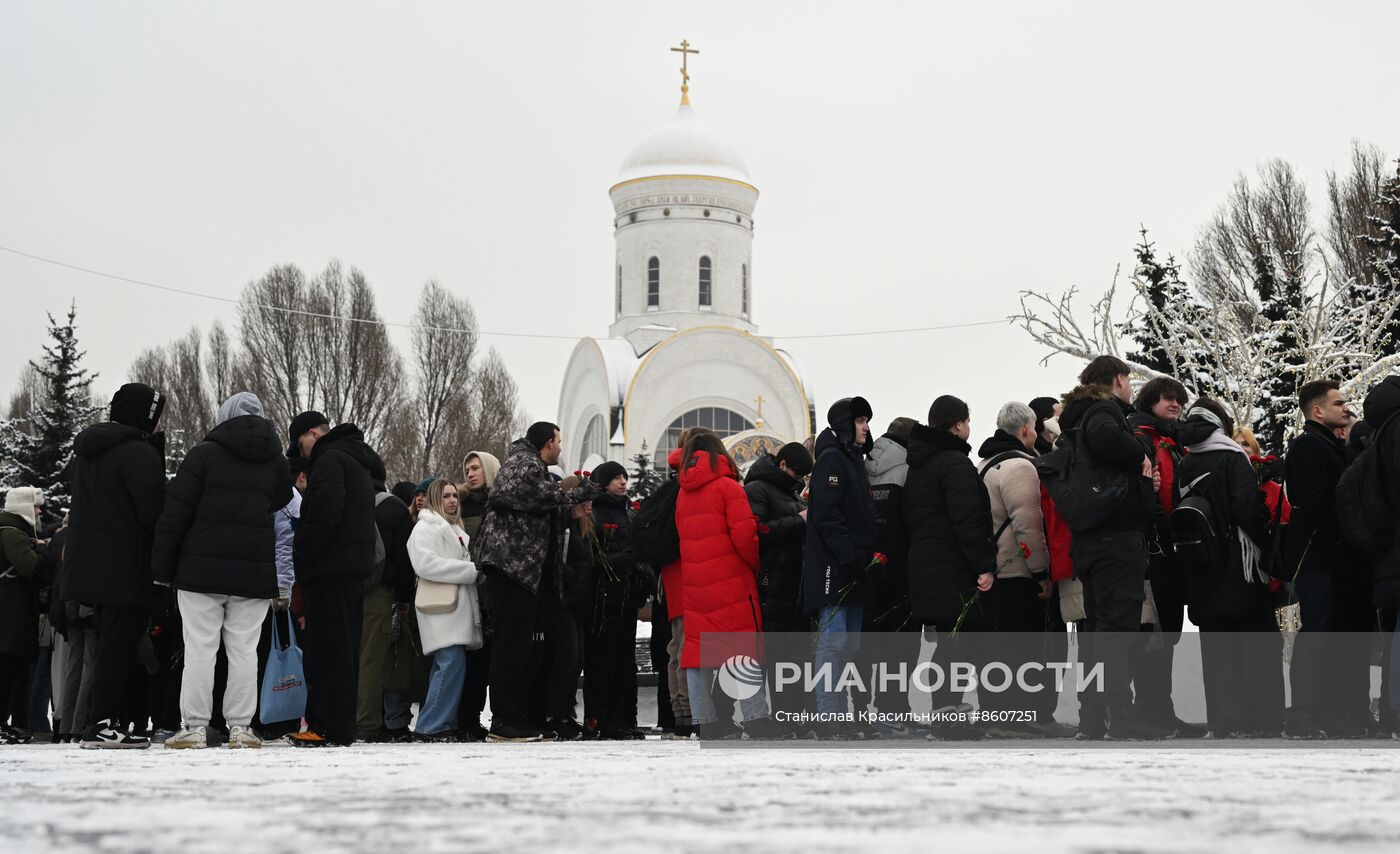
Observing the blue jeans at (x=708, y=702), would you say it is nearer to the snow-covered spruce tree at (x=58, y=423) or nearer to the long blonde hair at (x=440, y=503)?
the long blonde hair at (x=440, y=503)

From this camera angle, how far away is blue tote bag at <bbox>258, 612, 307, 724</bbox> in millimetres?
7707

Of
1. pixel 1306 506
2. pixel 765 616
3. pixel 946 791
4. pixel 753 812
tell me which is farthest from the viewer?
pixel 765 616

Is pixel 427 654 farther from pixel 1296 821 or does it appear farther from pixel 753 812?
pixel 1296 821

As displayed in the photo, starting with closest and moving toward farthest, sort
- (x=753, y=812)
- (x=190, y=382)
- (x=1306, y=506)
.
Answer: (x=753, y=812), (x=1306, y=506), (x=190, y=382)

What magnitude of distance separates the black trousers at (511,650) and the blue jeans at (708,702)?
916 mm

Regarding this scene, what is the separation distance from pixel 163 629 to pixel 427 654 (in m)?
1.58

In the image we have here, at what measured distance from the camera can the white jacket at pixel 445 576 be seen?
26.8 ft

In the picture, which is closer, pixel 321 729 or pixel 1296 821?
pixel 1296 821

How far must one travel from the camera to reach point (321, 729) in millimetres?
7164

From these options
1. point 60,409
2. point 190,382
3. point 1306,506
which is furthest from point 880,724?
point 190,382

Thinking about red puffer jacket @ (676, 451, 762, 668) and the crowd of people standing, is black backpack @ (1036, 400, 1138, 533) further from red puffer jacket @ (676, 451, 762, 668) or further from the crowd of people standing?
red puffer jacket @ (676, 451, 762, 668)

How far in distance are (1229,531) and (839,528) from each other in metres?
1.88

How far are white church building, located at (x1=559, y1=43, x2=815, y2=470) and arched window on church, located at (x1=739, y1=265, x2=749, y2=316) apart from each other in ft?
0.14

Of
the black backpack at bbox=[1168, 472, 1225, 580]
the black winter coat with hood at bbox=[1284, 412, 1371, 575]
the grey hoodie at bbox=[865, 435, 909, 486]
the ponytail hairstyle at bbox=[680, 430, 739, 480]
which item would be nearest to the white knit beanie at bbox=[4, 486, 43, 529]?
the ponytail hairstyle at bbox=[680, 430, 739, 480]
